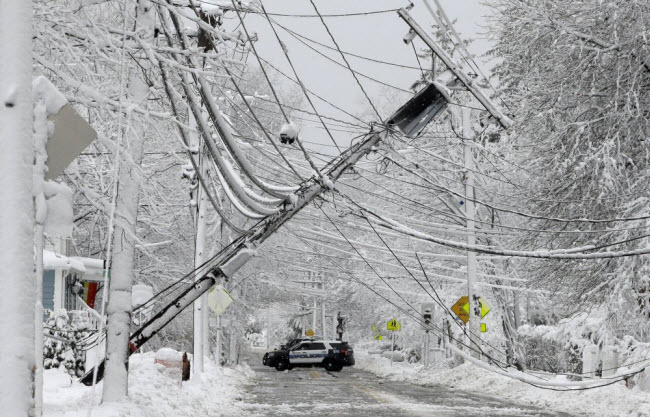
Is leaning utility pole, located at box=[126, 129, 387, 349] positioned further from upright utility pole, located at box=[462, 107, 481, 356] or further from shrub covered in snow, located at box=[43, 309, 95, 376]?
upright utility pole, located at box=[462, 107, 481, 356]

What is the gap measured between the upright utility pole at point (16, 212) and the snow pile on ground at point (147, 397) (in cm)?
613

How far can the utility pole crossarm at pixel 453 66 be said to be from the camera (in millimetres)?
11797

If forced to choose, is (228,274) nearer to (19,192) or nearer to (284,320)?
(19,192)

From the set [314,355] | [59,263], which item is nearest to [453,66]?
[59,263]

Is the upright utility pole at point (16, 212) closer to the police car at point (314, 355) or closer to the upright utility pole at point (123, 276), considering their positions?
the upright utility pole at point (123, 276)

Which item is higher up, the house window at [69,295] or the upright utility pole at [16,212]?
the house window at [69,295]

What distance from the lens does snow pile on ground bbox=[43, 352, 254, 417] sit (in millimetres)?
12241

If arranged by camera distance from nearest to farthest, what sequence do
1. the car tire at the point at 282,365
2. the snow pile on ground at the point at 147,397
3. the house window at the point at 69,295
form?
the snow pile on ground at the point at 147,397, the house window at the point at 69,295, the car tire at the point at 282,365

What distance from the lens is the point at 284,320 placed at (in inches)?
3652

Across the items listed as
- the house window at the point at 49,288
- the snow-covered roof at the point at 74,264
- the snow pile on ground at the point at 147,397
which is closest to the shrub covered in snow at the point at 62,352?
the snow pile on ground at the point at 147,397

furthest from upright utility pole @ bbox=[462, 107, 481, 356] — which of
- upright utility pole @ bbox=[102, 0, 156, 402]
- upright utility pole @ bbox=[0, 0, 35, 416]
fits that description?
upright utility pole @ bbox=[0, 0, 35, 416]

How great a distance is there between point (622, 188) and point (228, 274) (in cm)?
738

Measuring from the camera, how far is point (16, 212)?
561cm

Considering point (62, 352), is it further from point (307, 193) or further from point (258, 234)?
point (307, 193)
